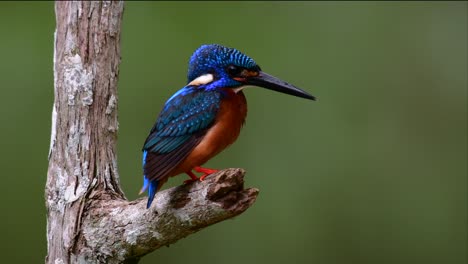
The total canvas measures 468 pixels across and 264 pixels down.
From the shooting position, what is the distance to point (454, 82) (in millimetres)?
6945

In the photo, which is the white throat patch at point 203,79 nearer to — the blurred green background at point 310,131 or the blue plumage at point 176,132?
the blue plumage at point 176,132

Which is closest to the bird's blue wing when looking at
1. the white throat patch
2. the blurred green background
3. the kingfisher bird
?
the kingfisher bird

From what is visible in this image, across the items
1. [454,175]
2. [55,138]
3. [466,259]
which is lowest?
[466,259]

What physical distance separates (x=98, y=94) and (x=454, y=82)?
3.62 m

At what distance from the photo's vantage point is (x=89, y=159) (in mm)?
4352

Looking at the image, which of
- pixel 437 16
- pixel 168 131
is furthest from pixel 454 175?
pixel 168 131

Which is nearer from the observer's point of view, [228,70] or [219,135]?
[219,135]

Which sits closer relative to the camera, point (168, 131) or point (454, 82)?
point (168, 131)

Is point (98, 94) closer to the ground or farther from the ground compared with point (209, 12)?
closer to the ground

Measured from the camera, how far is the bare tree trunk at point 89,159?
4160 millimetres

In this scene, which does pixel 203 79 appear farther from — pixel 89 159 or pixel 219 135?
pixel 89 159

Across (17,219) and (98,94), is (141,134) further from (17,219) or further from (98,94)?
(98,94)

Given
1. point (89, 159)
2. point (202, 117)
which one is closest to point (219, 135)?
point (202, 117)

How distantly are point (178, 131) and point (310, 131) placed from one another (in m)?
2.50
